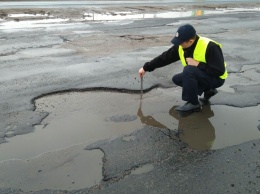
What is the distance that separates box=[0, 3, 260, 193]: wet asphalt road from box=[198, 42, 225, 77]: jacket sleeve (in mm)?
774

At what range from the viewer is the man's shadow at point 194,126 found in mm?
3786

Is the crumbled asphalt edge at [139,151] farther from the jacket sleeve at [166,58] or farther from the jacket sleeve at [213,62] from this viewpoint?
the jacket sleeve at [166,58]

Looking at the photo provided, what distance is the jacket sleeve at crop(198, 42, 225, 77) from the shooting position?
415 cm

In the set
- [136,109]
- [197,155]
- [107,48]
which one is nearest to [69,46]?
[107,48]

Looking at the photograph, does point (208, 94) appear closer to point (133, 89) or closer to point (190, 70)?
point (190, 70)

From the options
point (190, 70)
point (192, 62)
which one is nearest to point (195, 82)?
point (190, 70)

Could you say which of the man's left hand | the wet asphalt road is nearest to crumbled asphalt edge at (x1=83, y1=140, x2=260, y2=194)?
the wet asphalt road

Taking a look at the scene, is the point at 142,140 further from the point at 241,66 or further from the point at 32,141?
the point at 241,66

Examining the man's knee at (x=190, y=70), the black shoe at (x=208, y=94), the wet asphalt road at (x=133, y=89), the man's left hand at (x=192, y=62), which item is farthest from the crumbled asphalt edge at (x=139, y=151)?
the black shoe at (x=208, y=94)

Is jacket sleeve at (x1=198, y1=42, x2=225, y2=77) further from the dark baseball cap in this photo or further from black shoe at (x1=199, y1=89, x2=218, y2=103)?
black shoe at (x1=199, y1=89, x2=218, y2=103)

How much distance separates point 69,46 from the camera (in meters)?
8.31

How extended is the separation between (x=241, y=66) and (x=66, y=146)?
15.4 feet

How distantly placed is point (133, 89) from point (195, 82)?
134 centimetres

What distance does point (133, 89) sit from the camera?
536 centimetres
